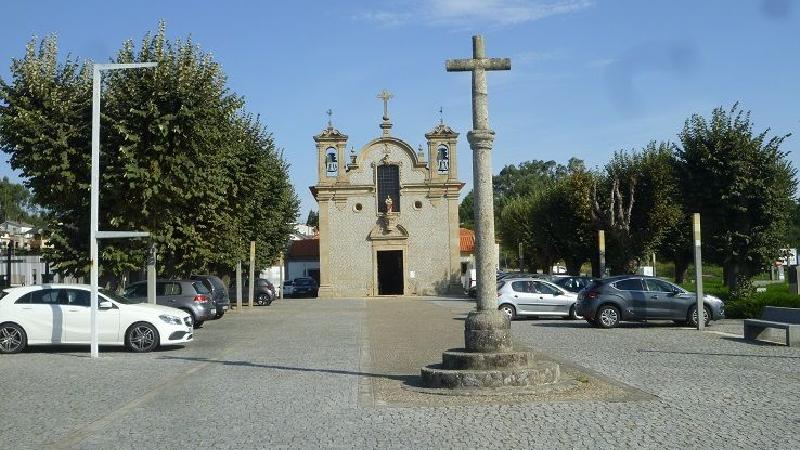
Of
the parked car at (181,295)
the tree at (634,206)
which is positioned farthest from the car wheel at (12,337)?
the tree at (634,206)

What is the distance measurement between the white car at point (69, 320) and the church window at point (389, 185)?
41864mm

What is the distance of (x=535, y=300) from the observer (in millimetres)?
28172

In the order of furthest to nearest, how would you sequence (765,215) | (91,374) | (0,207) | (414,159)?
→ (0,207) < (414,159) < (765,215) < (91,374)

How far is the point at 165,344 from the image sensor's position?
18359mm

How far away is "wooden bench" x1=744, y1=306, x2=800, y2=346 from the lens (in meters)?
17.3

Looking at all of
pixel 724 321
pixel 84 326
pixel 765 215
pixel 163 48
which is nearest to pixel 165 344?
pixel 84 326

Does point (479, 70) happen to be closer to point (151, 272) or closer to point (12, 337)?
point (12, 337)

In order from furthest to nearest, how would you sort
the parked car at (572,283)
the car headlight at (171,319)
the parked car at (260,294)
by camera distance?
1. the parked car at (260,294)
2. the parked car at (572,283)
3. the car headlight at (171,319)

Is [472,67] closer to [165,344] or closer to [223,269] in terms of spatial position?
[165,344]

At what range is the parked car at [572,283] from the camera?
3034 cm

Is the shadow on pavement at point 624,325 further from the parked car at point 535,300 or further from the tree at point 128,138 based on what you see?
the tree at point 128,138

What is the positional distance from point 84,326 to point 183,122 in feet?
20.3

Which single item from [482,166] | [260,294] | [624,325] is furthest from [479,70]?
[260,294]

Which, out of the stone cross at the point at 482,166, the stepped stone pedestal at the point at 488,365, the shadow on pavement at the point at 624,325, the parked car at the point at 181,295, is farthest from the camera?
the parked car at the point at 181,295
